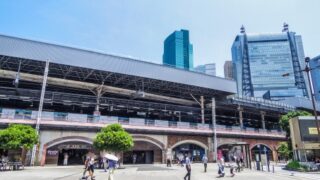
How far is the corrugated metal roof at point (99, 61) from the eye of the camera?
28.6m

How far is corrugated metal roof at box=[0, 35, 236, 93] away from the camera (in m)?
28.6

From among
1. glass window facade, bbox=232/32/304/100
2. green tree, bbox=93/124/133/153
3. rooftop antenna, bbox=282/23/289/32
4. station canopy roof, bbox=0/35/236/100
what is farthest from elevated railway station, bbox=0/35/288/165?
rooftop antenna, bbox=282/23/289/32

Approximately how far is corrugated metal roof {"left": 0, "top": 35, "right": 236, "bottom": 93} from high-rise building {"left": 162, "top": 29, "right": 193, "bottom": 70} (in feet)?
427

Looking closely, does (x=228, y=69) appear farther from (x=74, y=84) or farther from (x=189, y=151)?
(x=74, y=84)

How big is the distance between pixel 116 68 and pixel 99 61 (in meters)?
2.49

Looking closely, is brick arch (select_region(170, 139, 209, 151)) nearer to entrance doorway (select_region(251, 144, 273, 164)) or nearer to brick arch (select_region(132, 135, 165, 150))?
brick arch (select_region(132, 135, 165, 150))

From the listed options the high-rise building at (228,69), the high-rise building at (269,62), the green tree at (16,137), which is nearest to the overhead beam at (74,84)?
the green tree at (16,137)

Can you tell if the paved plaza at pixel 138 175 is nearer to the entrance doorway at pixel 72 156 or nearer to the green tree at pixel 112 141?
the green tree at pixel 112 141

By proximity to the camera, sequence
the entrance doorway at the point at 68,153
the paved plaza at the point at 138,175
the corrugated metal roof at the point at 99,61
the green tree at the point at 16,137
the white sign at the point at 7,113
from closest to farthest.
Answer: the paved plaza at the point at 138,175 → the green tree at the point at 16,137 → the white sign at the point at 7,113 → the entrance doorway at the point at 68,153 → the corrugated metal roof at the point at 99,61

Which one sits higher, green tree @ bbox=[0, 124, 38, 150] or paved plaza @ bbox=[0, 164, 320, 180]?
green tree @ bbox=[0, 124, 38, 150]

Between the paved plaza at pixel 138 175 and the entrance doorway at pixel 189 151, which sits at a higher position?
the entrance doorway at pixel 189 151

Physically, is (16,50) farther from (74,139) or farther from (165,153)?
(165,153)

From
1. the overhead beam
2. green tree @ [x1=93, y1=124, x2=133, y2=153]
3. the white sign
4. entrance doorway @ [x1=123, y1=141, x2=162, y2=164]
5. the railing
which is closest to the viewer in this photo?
green tree @ [x1=93, y1=124, x2=133, y2=153]

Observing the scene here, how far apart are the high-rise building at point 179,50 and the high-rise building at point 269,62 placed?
37926mm
